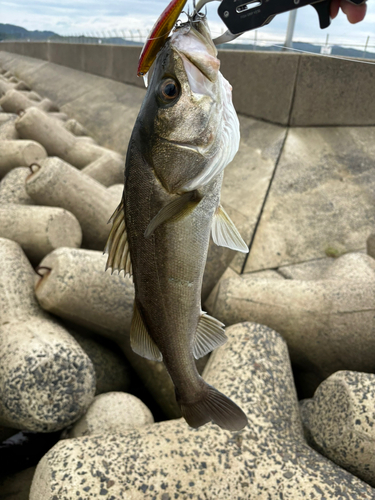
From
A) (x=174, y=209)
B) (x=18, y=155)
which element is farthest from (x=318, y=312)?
(x=18, y=155)

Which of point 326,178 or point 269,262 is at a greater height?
point 326,178

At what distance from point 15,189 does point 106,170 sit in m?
1.38

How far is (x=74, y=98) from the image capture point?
1081 cm

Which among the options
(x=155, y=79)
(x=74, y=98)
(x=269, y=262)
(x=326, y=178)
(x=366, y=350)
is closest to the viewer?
(x=155, y=79)

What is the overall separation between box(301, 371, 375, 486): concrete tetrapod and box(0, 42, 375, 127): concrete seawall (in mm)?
3324

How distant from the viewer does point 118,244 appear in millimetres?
1150

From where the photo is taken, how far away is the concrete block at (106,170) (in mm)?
5215

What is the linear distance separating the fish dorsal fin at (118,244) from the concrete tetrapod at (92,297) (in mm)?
1738

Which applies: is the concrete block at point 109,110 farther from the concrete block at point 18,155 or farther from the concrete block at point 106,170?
the concrete block at point 18,155

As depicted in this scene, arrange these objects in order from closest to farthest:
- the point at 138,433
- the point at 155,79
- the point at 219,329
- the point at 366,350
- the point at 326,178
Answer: the point at 155,79 → the point at 219,329 → the point at 138,433 → the point at 366,350 → the point at 326,178

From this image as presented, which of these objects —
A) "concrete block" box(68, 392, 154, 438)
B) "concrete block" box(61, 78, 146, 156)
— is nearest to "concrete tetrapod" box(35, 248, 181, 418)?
"concrete block" box(68, 392, 154, 438)

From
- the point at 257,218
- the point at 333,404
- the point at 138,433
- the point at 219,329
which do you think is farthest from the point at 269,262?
the point at 219,329

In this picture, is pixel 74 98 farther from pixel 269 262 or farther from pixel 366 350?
pixel 366 350

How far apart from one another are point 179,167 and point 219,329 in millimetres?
531
